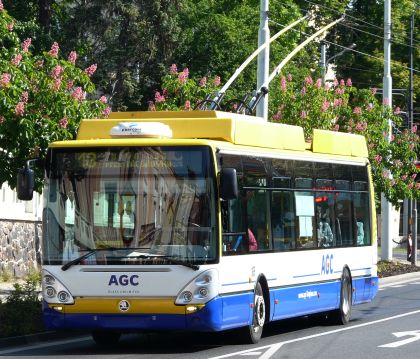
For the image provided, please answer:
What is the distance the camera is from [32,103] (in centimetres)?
1872

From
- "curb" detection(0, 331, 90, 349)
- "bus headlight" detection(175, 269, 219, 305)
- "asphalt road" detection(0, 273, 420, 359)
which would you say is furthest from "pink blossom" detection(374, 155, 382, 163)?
"bus headlight" detection(175, 269, 219, 305)

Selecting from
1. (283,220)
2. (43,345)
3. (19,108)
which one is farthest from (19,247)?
(43,345)

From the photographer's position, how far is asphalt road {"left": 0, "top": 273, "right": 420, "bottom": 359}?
15.3 metres

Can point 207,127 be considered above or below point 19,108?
below

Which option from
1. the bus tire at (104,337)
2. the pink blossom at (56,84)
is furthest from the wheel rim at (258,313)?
the pink blossom at (56,84)

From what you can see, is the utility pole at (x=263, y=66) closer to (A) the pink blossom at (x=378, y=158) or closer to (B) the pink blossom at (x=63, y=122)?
(A) the pink blossom at (x=378, y=158)

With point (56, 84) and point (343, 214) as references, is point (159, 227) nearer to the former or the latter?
point (56, 84)

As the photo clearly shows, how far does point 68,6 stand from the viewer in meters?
44.3

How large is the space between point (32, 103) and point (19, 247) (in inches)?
559

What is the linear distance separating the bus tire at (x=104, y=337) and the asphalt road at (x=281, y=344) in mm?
105

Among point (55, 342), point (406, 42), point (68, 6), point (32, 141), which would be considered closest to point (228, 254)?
point (55, 342)

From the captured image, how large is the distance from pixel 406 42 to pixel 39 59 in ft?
156

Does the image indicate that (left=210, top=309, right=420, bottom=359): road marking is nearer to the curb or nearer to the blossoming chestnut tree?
the curb

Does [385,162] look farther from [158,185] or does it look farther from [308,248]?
[158,185]
